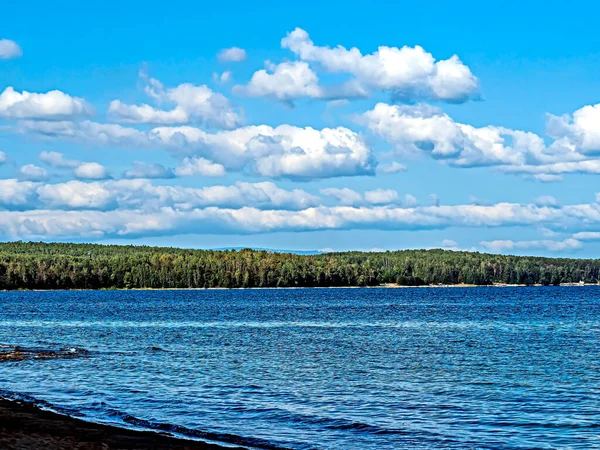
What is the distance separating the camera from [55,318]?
357ft

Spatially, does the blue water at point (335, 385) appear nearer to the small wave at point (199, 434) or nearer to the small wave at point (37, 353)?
the small wave at point (199, 434)

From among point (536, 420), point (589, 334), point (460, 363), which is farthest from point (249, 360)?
point (589, 334)

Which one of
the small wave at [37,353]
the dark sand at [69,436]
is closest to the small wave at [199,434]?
the dark sand at [69,436]

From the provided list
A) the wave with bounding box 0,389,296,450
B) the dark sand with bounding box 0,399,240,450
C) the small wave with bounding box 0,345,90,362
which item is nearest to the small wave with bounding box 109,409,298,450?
the wave with bounding box 0,389,296,450

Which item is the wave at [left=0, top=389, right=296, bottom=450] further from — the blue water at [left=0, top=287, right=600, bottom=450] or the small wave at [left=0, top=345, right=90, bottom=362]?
the small wave at [left=0, top=345, right=90, bottom=362]

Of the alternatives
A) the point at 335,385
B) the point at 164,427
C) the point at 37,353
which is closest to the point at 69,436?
the point at 164,427

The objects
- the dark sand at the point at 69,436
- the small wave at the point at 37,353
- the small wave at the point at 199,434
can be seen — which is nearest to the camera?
the dark sand at the point at 69,436

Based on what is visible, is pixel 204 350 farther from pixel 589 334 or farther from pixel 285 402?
pixel 589 334

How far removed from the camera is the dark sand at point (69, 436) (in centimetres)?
2611

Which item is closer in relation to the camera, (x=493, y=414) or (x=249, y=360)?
(x=493, y=414)

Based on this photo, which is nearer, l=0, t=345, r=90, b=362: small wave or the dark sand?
the dark sand

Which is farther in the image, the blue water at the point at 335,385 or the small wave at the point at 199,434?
the blue water at the point at 335,385

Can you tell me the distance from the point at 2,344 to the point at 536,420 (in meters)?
46.9

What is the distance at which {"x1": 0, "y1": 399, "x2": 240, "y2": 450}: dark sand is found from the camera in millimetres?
26109
